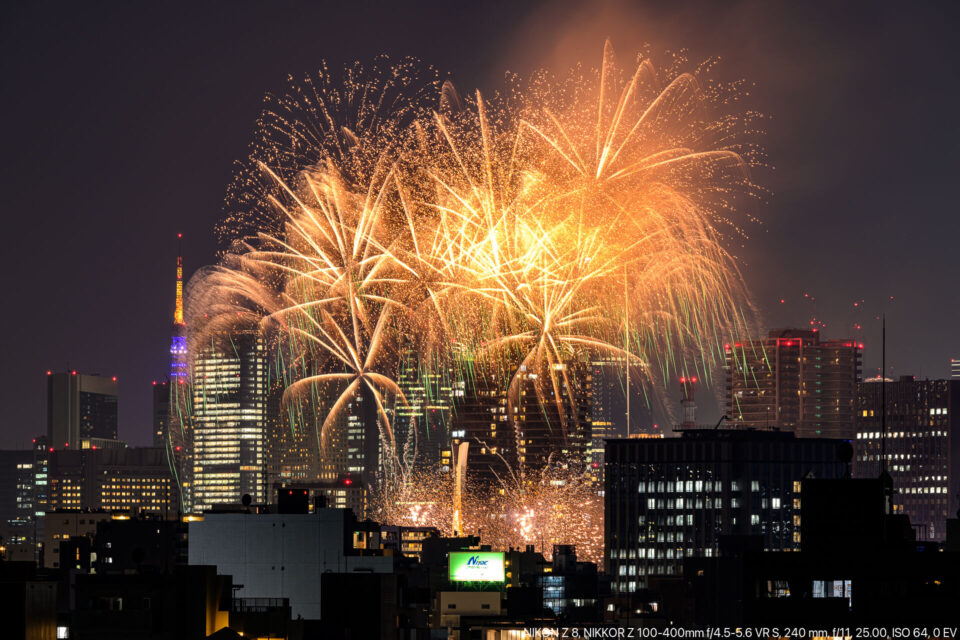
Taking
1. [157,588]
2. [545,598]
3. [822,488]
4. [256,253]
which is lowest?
[545,598]

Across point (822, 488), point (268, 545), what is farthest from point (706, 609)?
point (822, 488)

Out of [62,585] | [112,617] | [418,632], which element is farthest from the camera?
[62,585]

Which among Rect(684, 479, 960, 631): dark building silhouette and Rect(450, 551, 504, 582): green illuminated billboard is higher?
Rect(684, 479, 960, 631): dark building silhouette

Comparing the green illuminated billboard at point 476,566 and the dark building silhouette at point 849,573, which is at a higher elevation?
the dark building silhouette at point 849,573

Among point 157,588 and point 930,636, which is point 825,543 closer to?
point 930,636

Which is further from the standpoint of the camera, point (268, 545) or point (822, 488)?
point (268, 545)

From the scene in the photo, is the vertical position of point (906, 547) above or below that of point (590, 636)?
above

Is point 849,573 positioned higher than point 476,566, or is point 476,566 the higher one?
point 849,573

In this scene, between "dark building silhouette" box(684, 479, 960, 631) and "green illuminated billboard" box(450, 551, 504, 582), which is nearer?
"dark building silhouette" box(684, 479, 960, 631)
